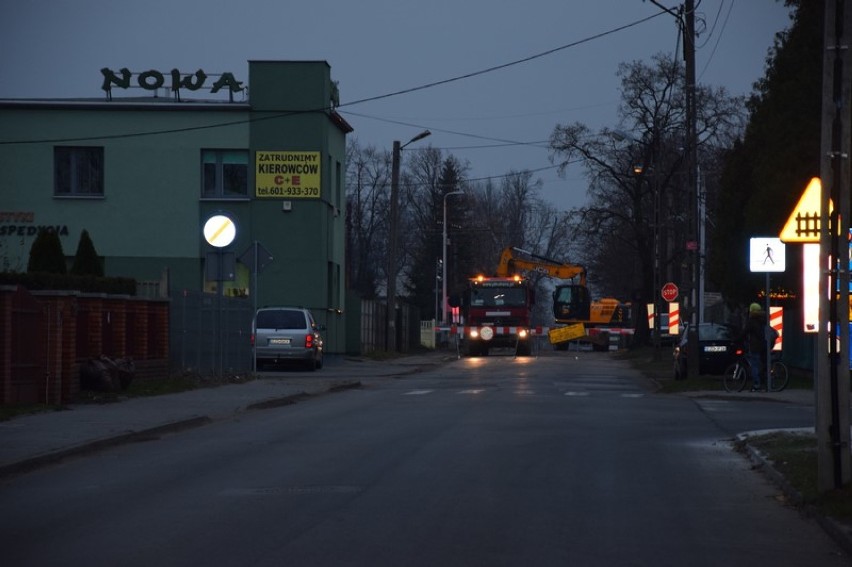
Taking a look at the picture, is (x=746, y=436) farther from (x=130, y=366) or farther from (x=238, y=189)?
(x=238, y=189)

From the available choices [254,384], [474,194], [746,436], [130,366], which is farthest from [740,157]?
[474,194]

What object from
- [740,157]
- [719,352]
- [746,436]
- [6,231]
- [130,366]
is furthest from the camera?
[6,231]

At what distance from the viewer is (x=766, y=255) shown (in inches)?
923

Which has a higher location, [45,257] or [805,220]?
[45,257]

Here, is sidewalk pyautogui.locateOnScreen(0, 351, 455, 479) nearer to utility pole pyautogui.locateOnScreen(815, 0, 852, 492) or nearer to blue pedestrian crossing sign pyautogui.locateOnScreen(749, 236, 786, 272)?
utility pole pyautogui.locateOnScreen(815, 0, 852, 492)

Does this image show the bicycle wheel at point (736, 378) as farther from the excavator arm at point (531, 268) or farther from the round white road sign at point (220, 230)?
the excavator arm at point (531, 268)

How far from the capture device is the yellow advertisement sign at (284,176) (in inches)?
1827

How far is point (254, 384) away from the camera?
94.3ft

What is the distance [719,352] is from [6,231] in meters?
26.4

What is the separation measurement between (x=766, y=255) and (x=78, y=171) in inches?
1179

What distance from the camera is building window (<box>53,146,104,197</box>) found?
47.0 m

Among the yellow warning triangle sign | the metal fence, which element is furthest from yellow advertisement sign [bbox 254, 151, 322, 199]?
Result: the yellow warning triangle sign

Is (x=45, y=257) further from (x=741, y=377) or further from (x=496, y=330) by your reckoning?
(x=496, y=330)

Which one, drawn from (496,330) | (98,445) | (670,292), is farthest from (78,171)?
(98,445)
